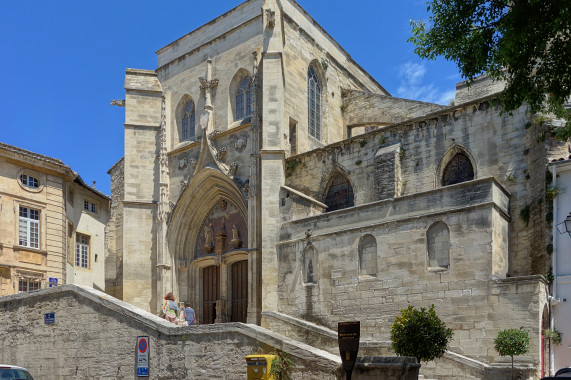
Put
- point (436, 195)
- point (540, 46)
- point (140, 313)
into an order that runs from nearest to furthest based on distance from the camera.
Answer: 1. point (540, 46)
2. point (140, 313)
3. point (436, 195)

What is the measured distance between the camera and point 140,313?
1288cm

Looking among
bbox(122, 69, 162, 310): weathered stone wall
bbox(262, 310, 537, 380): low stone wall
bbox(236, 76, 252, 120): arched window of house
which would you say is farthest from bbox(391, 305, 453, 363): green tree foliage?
bbox(122, 69, 162, 310): weathered stone wall

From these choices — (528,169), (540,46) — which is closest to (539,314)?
(528,169)

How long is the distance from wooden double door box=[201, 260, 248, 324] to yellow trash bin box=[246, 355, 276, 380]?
35.5ft

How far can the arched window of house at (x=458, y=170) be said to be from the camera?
1780cm

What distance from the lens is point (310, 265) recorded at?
58.2 ft

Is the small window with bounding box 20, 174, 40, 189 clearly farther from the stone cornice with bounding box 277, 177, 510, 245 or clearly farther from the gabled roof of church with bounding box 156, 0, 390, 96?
the stone cornice with bounding box 277, 177, 510, 245

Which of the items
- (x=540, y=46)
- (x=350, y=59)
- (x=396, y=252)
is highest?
(x=350, y=59)

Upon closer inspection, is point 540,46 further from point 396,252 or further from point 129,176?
Result: point 129,176

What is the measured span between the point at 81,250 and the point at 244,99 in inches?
397

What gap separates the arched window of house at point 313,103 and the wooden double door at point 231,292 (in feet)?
17.4

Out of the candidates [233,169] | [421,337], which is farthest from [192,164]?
[421,337]

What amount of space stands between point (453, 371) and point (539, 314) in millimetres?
2031

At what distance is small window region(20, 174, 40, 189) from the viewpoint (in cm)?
2252
